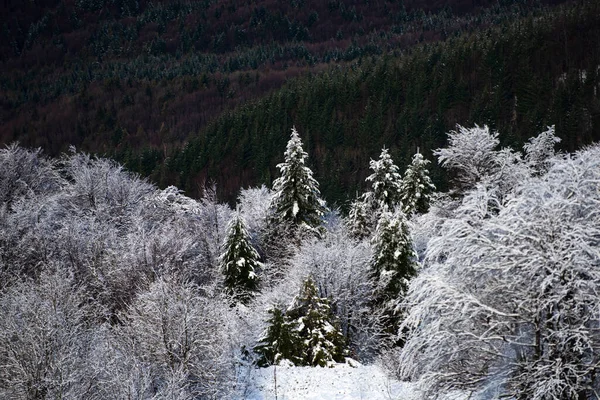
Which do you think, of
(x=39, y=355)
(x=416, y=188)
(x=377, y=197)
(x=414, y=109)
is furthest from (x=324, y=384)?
(x=414, y=109)

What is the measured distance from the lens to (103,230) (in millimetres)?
34438

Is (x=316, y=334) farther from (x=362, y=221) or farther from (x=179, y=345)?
(x=362, y=221)

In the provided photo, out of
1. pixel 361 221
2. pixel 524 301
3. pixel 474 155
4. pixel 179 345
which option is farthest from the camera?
pixel 361 221

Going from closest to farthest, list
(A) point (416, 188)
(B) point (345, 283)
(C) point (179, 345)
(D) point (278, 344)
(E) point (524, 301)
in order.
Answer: (E) point (524, 301) → (C) point (179, 345) → (D) point (278, 344) → (B) point (345, 283) → (A) point (416, 188)

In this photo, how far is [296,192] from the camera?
1400 inches

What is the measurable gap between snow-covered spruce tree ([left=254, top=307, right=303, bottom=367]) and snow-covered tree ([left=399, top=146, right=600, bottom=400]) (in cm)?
971

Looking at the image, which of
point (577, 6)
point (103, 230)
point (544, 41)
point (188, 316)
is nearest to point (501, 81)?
point (544, 41)

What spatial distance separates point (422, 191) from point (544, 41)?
10422 centimetres

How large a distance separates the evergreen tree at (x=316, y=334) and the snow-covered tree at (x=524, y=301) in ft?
30.0

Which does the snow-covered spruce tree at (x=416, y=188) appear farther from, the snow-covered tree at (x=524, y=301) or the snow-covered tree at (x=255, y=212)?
the snow-covered tree at (x=524, y=301)

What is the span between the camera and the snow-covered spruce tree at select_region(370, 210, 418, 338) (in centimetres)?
2767

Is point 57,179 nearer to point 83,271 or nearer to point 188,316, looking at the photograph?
point 83,271

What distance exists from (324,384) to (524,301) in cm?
1088

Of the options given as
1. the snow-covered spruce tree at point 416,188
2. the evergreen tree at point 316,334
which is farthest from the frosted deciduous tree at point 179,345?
the snow-covered spruce tree at point 416,188
